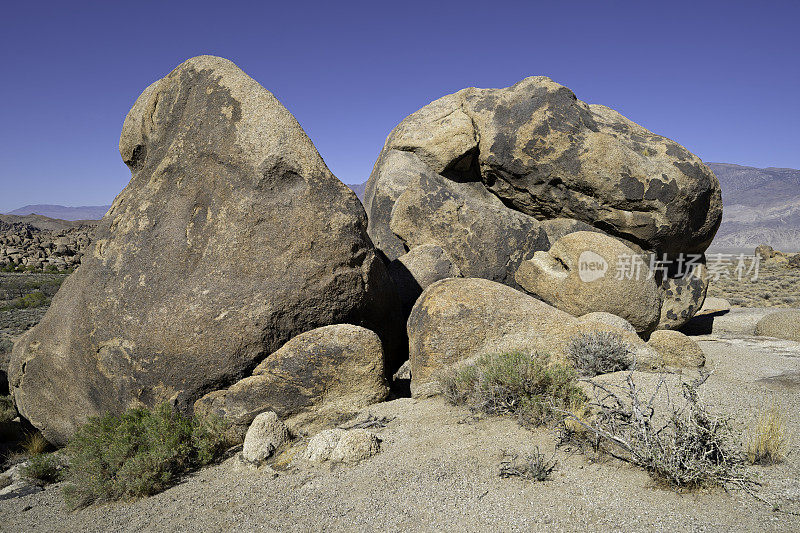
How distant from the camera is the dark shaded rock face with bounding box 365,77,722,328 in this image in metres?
8.88

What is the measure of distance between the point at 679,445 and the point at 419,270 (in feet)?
15.9

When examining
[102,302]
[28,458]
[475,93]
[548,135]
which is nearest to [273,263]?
[102,302]

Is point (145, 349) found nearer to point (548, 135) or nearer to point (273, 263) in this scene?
point (273, 263)

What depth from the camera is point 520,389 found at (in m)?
5.29

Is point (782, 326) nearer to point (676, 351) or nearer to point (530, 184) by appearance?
point (676, 351)

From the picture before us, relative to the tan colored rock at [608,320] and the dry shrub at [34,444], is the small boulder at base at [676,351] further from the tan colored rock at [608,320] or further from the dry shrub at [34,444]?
the dry shrub at [34,444]

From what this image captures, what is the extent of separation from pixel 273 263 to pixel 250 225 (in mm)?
543

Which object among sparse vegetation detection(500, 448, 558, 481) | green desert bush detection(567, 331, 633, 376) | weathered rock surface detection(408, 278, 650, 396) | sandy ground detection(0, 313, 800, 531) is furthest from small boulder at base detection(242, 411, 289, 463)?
green desert bush detection(567, 331, 633, 376)

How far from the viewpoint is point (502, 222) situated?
920cm

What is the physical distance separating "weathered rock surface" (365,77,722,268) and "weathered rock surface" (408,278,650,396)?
2308 mm

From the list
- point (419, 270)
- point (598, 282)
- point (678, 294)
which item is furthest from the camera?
→ point (678, 294)

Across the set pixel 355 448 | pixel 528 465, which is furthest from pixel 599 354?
pixel 355 448

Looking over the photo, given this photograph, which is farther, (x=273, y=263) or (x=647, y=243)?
(x=647, y=243)

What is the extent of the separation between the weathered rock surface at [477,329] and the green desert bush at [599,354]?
0.19 meters
